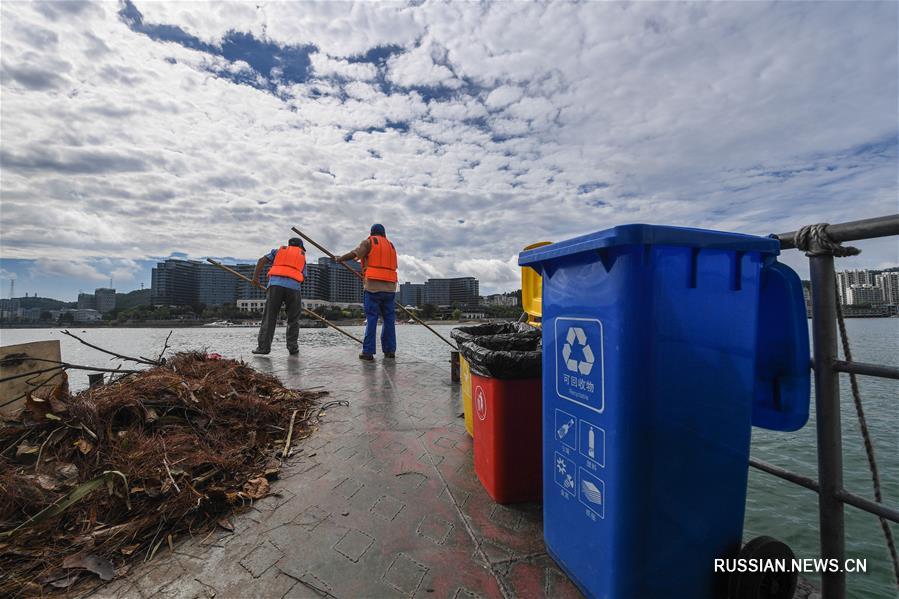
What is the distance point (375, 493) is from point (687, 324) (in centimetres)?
193

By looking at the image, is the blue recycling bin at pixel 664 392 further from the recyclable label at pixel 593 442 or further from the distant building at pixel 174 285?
the distant building at pixel 174 285

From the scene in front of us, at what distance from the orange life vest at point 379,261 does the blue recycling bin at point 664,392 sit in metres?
5.46

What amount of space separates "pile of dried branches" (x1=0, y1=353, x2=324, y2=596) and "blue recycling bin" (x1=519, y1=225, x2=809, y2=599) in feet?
6.31

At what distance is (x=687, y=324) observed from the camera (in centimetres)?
137

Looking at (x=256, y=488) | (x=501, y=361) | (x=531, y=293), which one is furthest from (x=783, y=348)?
(x=256, y=488)

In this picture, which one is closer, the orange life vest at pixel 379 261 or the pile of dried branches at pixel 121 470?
→ the pile of dried branches at pixel 121 470

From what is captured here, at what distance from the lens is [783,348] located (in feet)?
5.32

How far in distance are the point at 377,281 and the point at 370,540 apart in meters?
5.30

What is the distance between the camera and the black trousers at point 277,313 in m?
7.49

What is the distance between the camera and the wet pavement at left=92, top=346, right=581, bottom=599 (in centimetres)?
157

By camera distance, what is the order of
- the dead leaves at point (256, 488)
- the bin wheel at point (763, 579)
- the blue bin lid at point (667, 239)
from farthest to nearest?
1. the dead leaves at point (256, 488)
2. the bin wheel at point (763, 579)
3. the blue bin lid at point (667, 239)

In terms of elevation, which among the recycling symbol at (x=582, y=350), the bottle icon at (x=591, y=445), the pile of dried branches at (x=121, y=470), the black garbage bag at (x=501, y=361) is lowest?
the pile of dried branches at (x=121, y=470)

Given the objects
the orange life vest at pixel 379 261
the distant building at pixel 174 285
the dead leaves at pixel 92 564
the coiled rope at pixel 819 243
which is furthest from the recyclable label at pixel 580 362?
the distant building at pixel 174 285

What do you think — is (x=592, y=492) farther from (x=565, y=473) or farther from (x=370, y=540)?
(x=370, y=540)
